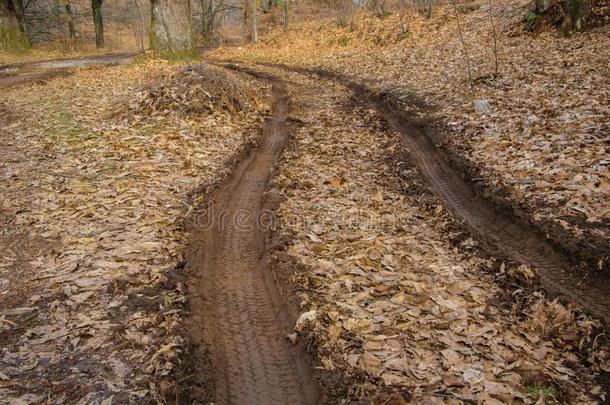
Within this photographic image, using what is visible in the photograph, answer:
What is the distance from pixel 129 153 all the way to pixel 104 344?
4692mm

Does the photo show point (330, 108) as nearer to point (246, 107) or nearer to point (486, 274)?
point (246, 107)

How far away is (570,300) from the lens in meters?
4.67

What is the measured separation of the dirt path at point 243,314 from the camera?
3.75 m

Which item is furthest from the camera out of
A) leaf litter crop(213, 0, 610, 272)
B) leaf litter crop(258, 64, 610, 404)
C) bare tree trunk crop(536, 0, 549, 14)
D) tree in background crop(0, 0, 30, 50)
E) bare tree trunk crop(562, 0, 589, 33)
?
tree in background crop(0, 0, 30, 50)

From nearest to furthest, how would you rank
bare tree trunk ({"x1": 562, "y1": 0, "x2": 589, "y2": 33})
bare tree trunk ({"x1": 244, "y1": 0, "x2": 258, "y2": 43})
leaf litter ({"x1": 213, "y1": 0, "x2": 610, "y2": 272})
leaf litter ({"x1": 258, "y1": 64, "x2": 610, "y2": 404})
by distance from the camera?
leaf litter ({"x1": 258, "y1": 64, "x2": 610, "y2": 404}) → leaf litter ({"x1": 213, "y1": 0, "x2": 610, "y2": 272}) → bare tree trunk ({"x1": 562, "y1": 0, "x2": 589, "y2": 33}) → bare tree trunk ({"x1": 244, "y1": 0, "x2": 258, "y2": 43})

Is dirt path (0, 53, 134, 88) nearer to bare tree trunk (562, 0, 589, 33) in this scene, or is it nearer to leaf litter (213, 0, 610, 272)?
leaf litter (213, 0, 610, 272)

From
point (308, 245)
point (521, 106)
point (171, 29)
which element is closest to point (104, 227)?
point (308, 245)

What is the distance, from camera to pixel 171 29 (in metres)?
15.2

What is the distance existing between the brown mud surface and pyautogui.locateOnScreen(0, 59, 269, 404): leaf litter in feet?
11.5

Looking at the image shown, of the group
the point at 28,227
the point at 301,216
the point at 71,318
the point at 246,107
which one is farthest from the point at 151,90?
the point at 71,318

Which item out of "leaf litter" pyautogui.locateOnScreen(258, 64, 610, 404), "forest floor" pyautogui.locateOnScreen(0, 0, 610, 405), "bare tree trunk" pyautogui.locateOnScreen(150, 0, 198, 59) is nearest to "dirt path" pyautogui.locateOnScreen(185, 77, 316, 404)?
"forest floor" pyautogui.locateOnScreen(0, 0, 610, 405)

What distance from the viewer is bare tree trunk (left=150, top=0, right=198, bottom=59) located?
1488 cm

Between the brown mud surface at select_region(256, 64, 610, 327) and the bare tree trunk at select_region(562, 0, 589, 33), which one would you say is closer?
the brown mud surface at select_region(256, 64, 610, 327)

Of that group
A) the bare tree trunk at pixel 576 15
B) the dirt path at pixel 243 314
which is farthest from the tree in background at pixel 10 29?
the bare tree trunk at pixel 576 15
